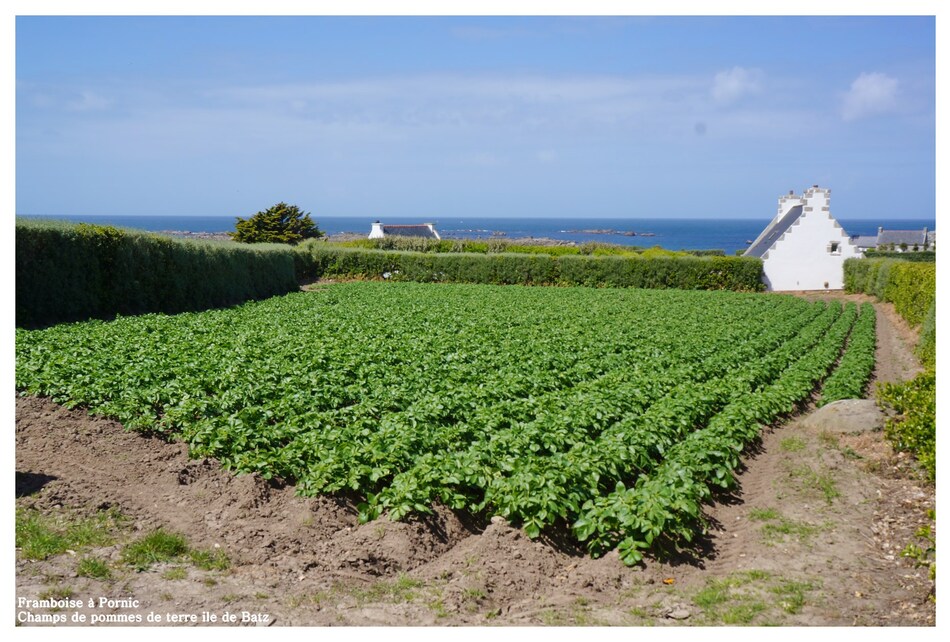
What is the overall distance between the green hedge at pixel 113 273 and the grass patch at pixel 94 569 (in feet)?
40.1

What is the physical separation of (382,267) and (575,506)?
33.5 m

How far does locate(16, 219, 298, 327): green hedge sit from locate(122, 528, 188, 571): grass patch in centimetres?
1194

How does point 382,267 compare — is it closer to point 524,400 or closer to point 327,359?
point 327,359

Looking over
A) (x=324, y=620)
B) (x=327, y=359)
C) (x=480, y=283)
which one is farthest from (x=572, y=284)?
(x=324, y=620)

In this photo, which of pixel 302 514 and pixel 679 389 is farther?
pixel 679 389

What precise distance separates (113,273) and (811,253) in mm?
33963

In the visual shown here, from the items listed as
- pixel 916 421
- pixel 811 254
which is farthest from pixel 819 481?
pixel 811 254

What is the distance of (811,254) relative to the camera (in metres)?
39.0

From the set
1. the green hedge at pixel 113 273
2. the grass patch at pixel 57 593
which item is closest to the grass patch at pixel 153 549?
the grass patch at pixel 57 593

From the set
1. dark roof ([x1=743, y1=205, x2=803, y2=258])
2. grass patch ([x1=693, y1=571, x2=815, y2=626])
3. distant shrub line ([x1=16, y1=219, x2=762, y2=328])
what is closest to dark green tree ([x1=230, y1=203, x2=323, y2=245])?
distant shrub line ([x1=16, y1=219, x2=762, y2=328])

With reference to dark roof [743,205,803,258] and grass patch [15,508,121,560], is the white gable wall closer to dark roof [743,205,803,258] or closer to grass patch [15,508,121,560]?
dark roof [743,205,803,258]

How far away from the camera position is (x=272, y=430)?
297 inches

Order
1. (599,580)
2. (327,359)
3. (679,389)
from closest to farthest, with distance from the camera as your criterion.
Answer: (599,580) → (679,389) → (327,359)

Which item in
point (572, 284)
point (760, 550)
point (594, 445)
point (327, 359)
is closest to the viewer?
point (760, 550)
